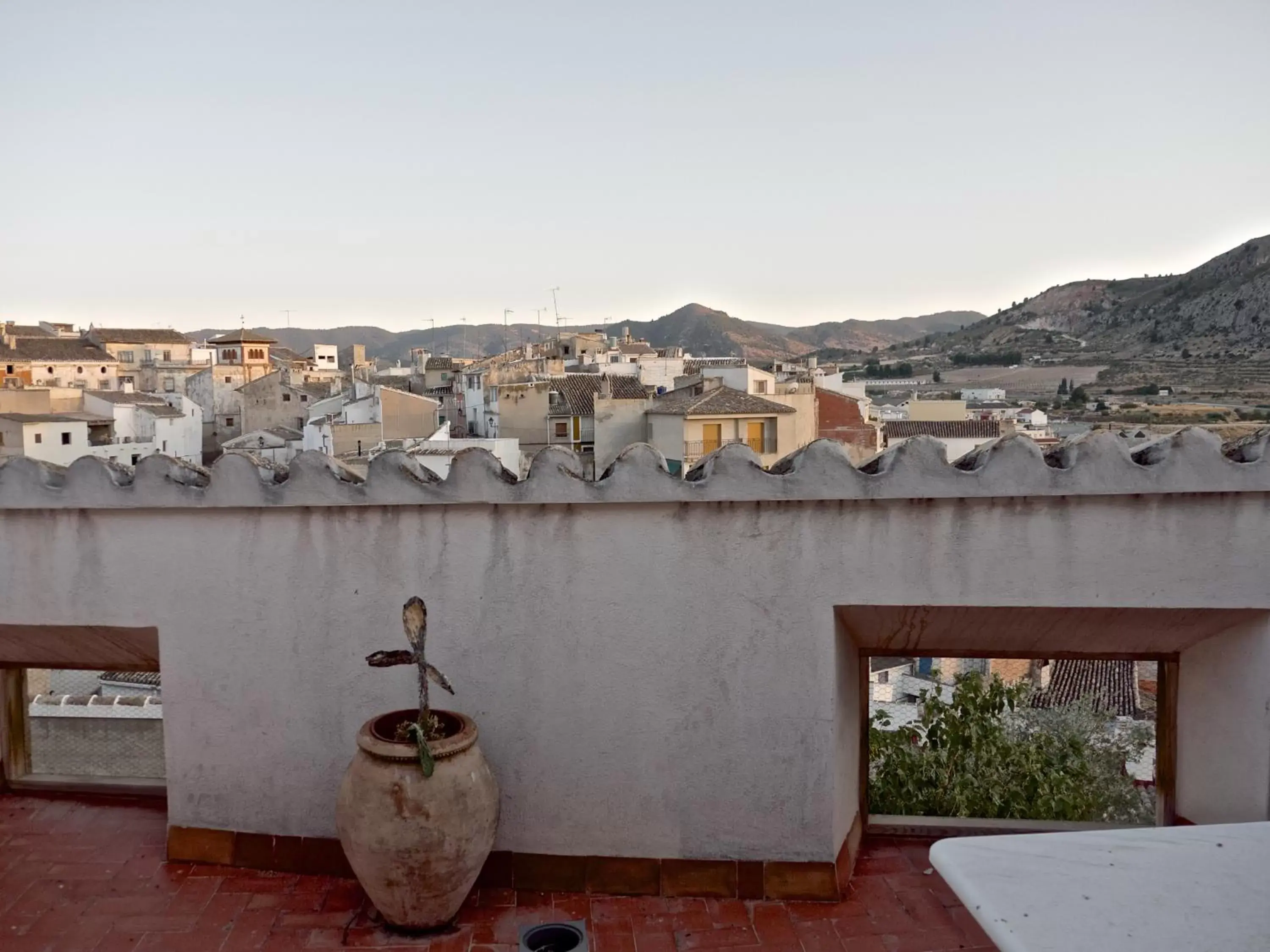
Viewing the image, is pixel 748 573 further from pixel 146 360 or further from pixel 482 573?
pixel 146 360

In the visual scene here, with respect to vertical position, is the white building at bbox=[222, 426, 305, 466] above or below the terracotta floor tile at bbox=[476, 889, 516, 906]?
above

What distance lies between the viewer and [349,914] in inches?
161

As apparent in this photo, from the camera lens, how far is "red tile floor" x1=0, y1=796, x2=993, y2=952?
388 centimetres


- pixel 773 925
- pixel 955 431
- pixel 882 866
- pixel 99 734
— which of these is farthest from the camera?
pixel 955 431

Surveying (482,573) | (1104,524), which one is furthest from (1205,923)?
(482,573)

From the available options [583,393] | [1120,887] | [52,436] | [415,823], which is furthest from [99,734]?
[52,436]

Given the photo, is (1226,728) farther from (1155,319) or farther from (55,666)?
(1155,319)

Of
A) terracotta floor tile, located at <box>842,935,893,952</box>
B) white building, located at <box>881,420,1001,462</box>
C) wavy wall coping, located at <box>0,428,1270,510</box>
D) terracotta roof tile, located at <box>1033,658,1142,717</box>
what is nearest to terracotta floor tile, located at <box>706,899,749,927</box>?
terracotta floor tile, located at <box>842,935,893,952</box>

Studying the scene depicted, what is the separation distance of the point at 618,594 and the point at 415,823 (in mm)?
1249

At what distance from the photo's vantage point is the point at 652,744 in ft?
14.0

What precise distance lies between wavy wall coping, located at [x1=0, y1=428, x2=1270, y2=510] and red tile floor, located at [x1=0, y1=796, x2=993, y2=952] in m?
1.73

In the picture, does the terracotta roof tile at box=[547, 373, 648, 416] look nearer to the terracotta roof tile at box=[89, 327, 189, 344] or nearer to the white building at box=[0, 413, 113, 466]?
the white building at box=[0, 413, 113, 466]

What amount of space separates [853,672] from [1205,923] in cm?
255

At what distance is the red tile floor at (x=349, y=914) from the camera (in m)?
3.88
